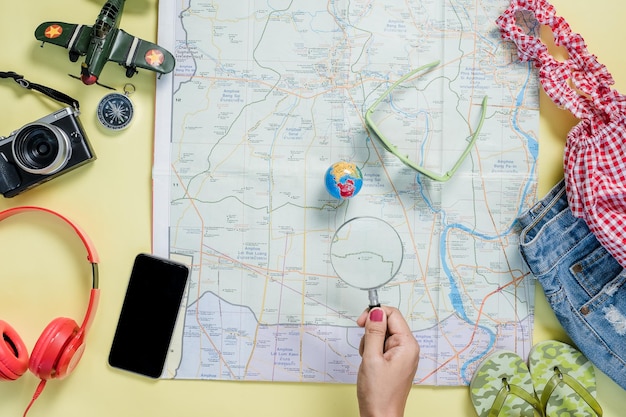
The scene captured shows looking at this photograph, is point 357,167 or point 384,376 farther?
point 357,167

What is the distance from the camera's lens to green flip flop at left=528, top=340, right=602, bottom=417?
0.97m

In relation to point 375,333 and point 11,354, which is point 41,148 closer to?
point 11,354

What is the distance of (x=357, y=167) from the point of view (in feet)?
3.18

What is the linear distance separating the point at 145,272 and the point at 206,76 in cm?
39

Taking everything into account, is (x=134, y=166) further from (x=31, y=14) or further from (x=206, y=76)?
(x=31, y=14)

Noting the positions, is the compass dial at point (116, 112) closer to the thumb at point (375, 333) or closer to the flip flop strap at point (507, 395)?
the thumb at point (375, 333)

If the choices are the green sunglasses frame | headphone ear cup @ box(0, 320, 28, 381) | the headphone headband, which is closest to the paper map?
Result: the green sunglasses frame

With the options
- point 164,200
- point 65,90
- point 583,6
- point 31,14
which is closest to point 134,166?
point 164,200

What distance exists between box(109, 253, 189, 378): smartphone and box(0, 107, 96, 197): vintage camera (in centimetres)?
22

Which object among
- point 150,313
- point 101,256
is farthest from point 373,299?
point 101,256

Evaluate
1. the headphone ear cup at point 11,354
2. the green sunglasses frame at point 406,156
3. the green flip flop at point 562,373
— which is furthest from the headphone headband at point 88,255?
the green flip flop at point 562,373

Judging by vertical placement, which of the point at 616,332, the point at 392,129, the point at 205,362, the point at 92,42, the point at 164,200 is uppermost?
→ the point at 92,42

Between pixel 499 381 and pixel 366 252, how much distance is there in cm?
36

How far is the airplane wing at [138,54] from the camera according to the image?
94 cm
